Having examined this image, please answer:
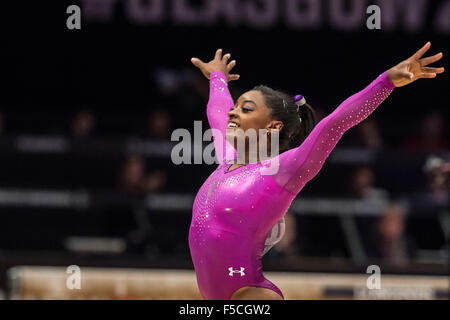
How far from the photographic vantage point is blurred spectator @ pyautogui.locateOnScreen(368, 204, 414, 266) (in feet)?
24.1

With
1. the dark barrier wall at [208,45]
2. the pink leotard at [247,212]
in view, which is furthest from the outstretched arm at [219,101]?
the dark barrier wall at [208,45]

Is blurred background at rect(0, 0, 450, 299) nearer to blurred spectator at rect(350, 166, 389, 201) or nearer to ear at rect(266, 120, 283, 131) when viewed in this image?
blurred spectator at rect(350, 166, 389, 201)

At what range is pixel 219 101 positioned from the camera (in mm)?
3582

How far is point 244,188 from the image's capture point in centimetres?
297

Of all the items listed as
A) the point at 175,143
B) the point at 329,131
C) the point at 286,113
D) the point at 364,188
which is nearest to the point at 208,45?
the point at 175,143

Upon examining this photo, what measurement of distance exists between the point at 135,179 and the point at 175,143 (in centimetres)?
63

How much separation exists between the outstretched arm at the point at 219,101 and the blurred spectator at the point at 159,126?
437 centimetres

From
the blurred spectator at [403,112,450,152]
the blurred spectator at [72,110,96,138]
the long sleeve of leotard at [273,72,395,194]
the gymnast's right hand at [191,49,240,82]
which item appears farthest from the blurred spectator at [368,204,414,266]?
the long sleeve of leotard at [273,72,395,194]

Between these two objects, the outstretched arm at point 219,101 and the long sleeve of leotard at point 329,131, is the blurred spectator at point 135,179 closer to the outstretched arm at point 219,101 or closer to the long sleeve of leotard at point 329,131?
the outstretched arm at point 219,101

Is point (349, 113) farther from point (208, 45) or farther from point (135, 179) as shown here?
point (208, 45)

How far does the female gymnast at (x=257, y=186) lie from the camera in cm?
279
